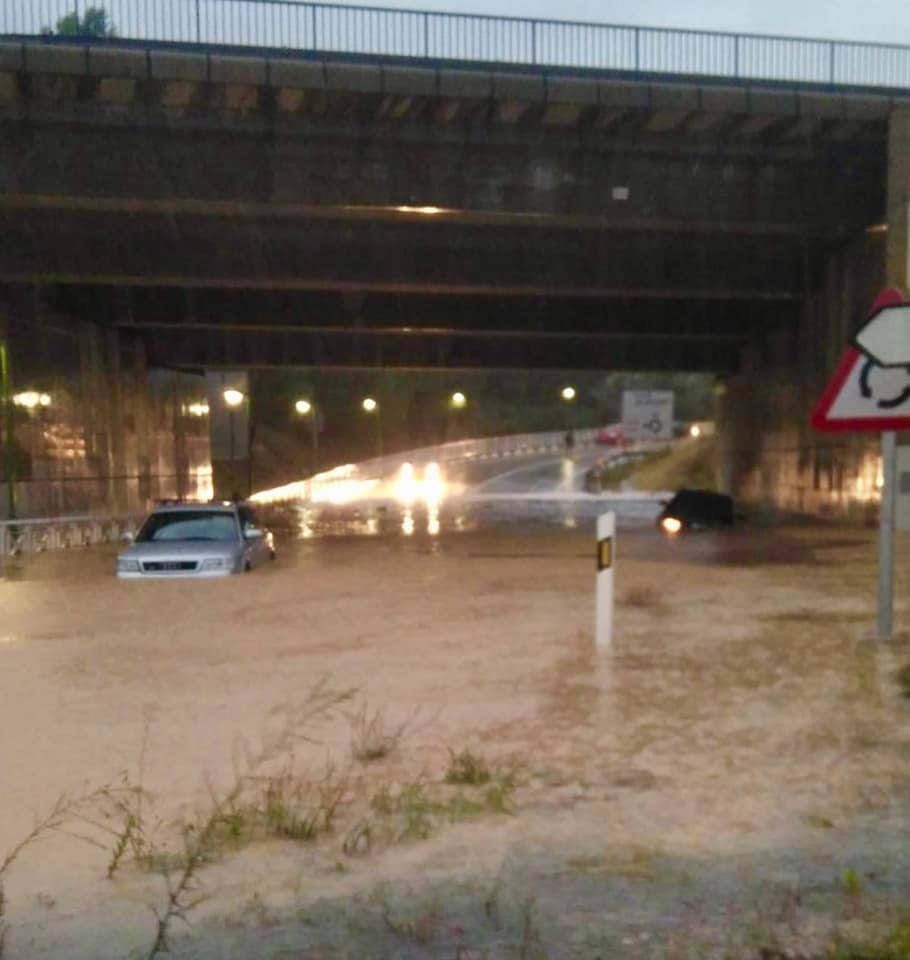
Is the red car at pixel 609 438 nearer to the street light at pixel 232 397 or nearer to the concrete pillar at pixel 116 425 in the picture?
the street light at pixel 232 397

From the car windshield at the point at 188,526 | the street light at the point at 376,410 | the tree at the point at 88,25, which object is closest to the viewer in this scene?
the car windshield at the point at 188,526

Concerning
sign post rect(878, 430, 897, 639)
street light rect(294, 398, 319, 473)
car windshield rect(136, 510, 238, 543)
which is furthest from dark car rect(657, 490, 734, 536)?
street light rect(294, 398, 319, 473)

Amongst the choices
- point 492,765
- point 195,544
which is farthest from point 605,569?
point 195,544

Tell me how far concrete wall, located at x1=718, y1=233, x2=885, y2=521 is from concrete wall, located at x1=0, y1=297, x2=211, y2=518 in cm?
1913

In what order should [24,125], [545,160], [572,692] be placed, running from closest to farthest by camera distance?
[572,692]
[24,125]
[545,160]

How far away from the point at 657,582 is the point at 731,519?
16.1 m

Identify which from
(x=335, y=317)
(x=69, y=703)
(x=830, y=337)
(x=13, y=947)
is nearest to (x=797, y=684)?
(x=69, y=703)

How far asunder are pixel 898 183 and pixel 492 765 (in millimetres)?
20267

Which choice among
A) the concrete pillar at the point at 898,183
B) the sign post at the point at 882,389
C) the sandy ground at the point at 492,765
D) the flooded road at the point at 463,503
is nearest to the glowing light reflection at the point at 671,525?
the flooded road at the point at 463,503

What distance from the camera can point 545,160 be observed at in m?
23.4

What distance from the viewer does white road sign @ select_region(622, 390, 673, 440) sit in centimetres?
3450

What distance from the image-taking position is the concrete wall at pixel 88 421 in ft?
91.3

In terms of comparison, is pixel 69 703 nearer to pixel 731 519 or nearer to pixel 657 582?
pixel 657 582

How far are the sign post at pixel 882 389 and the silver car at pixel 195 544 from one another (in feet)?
33.1
